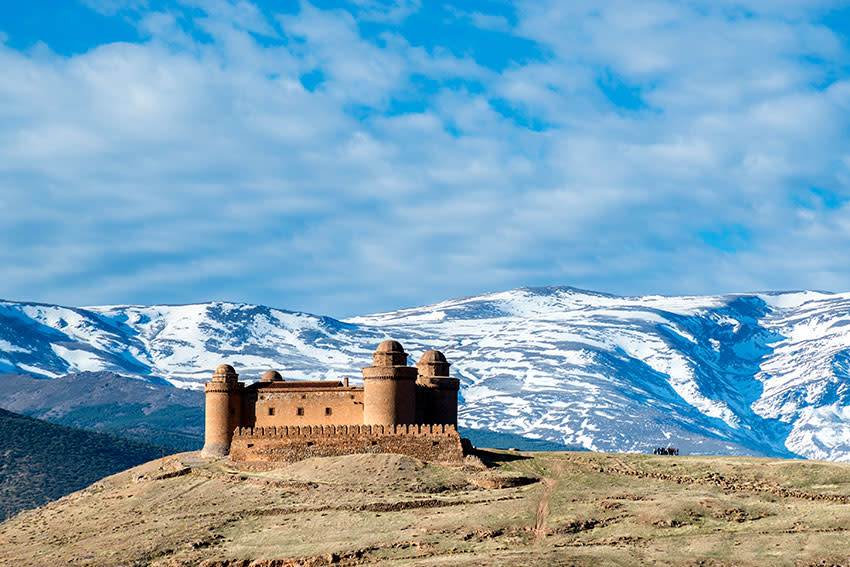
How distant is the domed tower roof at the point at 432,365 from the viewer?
9894cm

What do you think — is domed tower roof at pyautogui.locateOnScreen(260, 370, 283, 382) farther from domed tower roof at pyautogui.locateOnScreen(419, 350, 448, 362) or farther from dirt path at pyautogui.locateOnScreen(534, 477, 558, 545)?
dirt path at pyautogui.locateOnScreen(534, 477, 558, 545)

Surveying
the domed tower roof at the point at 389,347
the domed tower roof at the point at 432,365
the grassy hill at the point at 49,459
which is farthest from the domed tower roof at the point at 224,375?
the grassy hill at the point at 49,459

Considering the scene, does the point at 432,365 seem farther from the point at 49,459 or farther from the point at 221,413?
the point at 49,459

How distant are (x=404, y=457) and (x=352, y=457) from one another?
12.3 feet

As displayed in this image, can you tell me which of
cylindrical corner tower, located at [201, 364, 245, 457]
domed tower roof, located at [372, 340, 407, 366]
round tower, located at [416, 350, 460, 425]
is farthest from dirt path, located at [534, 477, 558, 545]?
cylindrical corner tower, located at [201, 364, 245, 457]

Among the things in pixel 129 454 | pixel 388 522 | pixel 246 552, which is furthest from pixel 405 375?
pixel 129 454

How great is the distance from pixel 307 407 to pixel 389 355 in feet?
30.6

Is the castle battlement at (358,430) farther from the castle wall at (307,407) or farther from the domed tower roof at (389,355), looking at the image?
the castle wall at (307,407)

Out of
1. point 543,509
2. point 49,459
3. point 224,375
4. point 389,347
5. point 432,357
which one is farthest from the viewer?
point 49,459

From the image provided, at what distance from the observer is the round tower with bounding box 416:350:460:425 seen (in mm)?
96375

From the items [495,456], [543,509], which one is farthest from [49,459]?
[543,509]

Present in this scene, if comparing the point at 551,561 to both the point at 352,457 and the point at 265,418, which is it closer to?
the point at 352,457

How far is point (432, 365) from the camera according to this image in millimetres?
99062

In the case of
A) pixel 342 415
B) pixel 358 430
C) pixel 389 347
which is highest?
pixel 389 347
